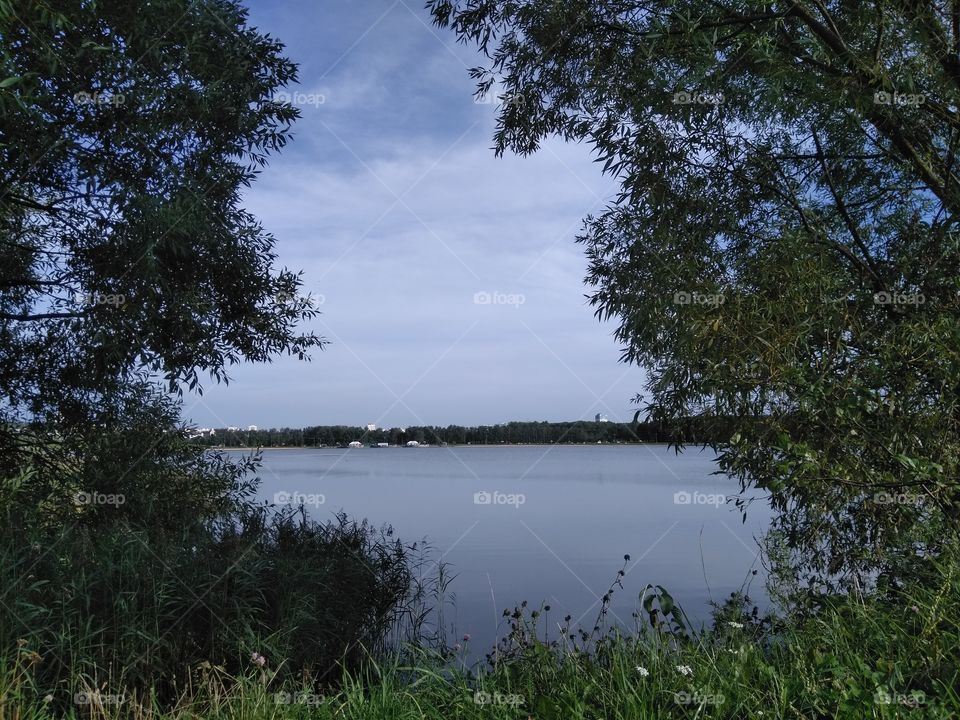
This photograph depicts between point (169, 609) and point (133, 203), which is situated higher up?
point (133, 203)

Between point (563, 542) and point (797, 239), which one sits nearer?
point (797, 239)

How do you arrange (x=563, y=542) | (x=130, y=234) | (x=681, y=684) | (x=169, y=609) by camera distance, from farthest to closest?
(x=563, y=542) < (x=130, y=234) < (x=169, y=609) < (x=681, y=684)

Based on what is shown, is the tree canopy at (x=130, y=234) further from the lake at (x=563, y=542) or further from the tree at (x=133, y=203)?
the lake at (x=563, y=542)

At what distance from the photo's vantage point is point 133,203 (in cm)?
840

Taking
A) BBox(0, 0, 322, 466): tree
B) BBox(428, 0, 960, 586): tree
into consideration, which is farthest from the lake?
BBox(0, 0, 322, 466): tree

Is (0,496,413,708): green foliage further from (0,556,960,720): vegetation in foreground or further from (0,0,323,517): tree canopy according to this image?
(0,0,323,517): tree canopy

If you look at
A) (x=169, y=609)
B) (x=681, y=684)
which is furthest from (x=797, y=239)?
(x=169, y=609)

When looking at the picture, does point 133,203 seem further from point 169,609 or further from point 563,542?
point 563,542

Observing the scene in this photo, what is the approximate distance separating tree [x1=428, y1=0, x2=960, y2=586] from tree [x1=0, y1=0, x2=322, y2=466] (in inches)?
128

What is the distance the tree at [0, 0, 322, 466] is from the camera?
8.48 meters

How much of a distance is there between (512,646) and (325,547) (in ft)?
14.1

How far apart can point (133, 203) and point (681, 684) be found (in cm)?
753

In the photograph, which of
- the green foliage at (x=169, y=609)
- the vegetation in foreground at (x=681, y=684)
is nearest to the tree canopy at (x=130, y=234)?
the green foliage at (x=169, y=609)

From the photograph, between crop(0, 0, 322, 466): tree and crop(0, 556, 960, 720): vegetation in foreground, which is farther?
crop(0, 0, 322, 466): tree
